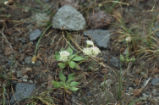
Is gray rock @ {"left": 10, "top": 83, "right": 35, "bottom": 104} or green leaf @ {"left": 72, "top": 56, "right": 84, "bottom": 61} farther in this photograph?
green leaf @ {"left": 72, "top": 56, "right": 84, "bottom": 61}

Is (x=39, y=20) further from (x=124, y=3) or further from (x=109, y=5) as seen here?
(x=124, y=3)

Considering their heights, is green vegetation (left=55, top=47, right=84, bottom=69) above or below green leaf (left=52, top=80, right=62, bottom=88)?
above

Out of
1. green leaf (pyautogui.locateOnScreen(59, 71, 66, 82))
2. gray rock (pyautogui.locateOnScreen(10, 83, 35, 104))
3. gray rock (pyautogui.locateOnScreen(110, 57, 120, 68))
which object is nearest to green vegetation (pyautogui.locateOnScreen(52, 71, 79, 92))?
green leaf (pyautogui.locateOnScreen(59, 71, 66, 82))

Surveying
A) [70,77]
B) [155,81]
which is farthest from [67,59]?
[155,81]

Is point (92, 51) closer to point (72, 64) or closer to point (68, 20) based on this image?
point (72, 64)

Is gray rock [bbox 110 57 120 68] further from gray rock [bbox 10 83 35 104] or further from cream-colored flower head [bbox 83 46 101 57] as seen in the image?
gray rock [bbox 10 83 35 104]

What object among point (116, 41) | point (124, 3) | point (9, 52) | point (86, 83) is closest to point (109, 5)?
point (124, 3)

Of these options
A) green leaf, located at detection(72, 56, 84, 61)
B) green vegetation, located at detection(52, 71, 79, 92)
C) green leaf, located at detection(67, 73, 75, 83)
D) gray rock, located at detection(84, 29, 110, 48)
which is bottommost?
green vegetation, located at detection(52, 71, 79, 92)
